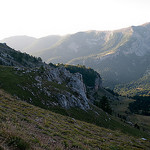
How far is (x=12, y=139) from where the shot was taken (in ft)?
23.5

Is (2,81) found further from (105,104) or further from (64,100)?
(105,104)

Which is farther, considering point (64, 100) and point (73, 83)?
point (73, 83)

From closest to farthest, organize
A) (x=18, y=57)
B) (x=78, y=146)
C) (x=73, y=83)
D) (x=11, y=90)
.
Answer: (x=78, y=146) < (x=11, y=90) < (x=73, y=83) < (x=18, y=57)

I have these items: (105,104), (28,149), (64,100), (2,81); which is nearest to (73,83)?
(105,104)

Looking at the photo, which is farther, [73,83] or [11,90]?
[73,83]

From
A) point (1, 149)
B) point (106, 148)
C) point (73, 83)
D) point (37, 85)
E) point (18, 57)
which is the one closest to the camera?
point (1, 149)

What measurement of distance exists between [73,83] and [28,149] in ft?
243

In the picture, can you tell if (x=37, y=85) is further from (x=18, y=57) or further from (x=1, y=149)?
(x=18, y=57)

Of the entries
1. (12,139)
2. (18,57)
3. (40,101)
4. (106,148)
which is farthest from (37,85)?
(18,57)

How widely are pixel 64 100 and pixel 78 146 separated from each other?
32.3 meters

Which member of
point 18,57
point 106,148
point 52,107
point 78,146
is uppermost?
point 18,57

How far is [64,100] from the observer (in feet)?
145

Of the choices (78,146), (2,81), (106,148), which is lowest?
(106,148)

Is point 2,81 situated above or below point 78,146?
above
